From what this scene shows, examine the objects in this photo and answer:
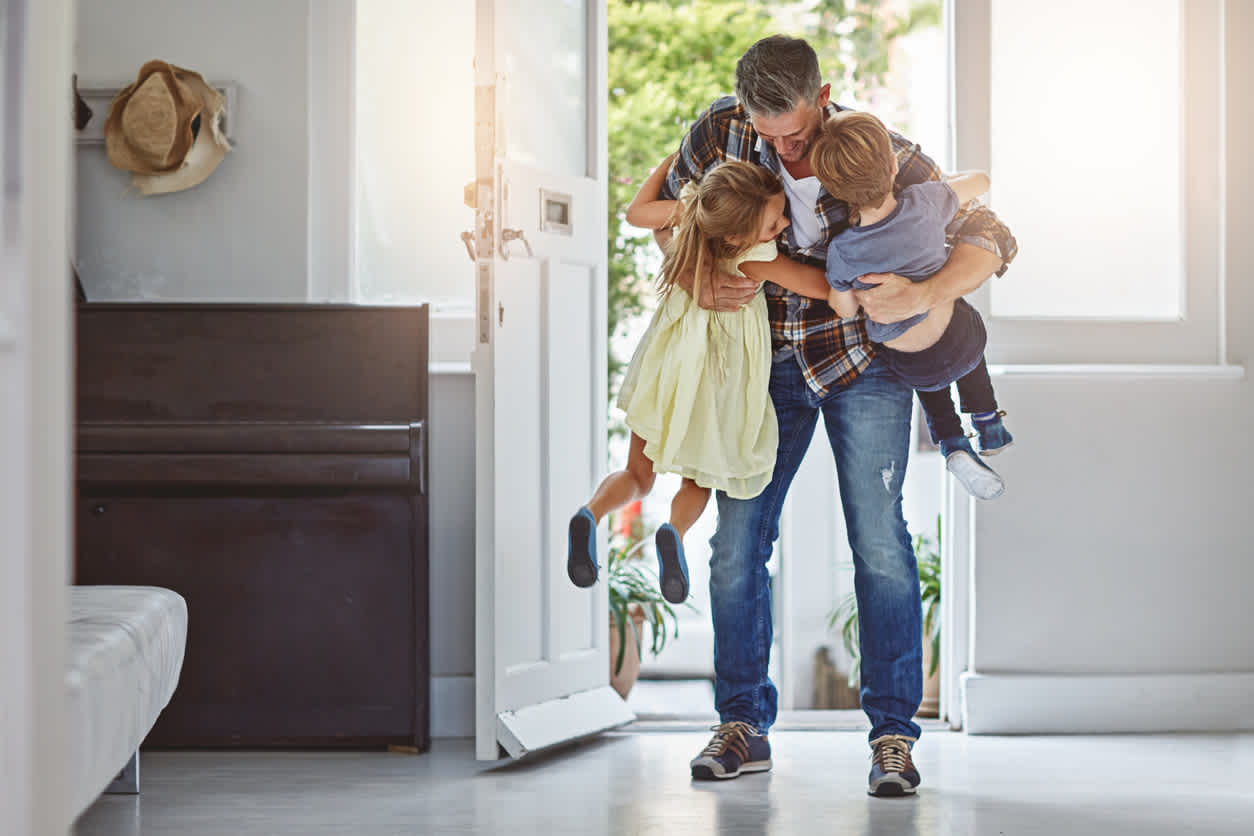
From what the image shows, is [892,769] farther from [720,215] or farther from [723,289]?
[720,215]

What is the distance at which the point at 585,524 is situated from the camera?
2551mm

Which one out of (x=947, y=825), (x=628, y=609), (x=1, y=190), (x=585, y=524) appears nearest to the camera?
(x=1, y=190)

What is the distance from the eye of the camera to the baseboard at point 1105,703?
3244mm

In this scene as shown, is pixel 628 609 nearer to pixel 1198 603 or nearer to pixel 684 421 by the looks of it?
pixel 684 421

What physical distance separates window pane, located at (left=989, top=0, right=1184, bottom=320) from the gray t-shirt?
41.9 inches

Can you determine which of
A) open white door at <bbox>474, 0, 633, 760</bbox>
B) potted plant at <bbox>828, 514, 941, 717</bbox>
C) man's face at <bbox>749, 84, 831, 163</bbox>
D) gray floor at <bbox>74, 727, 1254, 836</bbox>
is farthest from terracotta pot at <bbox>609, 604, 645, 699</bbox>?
man's face at <bbox>749, 84, 831, 163</bbox>

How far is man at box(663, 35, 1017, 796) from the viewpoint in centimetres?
246

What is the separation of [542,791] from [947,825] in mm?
873

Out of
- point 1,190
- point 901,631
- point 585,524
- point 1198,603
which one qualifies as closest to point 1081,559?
point 1198,603

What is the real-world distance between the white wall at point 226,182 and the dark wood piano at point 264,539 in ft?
1.21

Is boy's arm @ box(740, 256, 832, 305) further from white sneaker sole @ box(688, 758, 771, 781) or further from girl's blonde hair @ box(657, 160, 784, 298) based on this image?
white sneaker sole @ box(688, 758, 771, 781)

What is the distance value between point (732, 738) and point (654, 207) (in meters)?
1.22

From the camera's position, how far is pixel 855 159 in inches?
89.2

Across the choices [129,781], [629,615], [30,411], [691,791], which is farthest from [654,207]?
[30,411]
